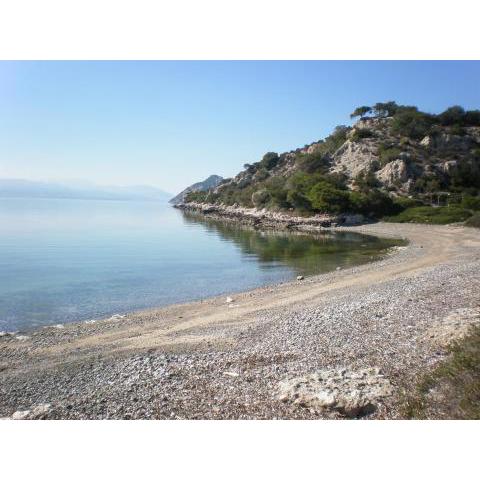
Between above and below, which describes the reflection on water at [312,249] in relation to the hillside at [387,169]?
below

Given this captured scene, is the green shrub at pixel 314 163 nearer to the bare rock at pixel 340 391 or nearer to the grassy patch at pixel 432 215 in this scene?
the grassy patch at pixel 432 215

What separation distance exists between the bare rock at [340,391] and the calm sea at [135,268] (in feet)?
40.7

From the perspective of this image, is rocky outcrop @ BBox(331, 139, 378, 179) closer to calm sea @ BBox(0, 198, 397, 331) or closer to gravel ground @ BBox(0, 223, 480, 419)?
calm sea @ BBox(0, 198, 397, 331)

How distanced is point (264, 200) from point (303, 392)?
8017cm

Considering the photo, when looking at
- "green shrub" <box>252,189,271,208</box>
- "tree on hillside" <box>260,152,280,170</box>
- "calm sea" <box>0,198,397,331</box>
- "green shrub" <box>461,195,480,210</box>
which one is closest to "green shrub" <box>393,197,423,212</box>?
"green shrub" <box>461,195,480,210</box>

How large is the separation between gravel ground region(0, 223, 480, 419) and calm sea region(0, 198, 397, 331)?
3.33m

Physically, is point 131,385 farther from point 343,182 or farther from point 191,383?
point 343,182

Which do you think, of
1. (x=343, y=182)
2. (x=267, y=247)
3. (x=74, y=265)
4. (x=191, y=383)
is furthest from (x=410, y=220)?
(x=191, y=383)

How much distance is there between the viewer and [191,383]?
8500mm

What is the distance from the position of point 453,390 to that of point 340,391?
1.69m

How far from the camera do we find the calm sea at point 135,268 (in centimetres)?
1983

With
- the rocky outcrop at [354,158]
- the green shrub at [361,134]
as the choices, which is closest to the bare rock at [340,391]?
the rocky outcrop at [354,158]

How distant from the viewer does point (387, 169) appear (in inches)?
2990

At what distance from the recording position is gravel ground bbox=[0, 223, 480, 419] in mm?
7625
